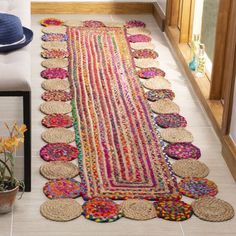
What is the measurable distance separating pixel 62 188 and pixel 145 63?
5.57 feet

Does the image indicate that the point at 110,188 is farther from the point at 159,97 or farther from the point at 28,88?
the point at 159,97

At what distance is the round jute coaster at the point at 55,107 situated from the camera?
156 inches

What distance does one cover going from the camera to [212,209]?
3.13 meters

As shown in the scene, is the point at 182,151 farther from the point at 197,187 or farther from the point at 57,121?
the point at 57,121

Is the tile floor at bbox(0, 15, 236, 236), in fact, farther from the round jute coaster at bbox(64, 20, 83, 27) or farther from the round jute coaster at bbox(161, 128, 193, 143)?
the round jute coaster at bbox(64, 20, 83, 27)

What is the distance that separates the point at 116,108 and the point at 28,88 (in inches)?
42.9

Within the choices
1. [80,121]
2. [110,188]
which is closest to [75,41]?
[80,121]

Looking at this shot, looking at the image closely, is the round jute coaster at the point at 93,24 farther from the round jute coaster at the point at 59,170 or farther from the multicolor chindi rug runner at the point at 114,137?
the round jute coaster at the point at 59,170

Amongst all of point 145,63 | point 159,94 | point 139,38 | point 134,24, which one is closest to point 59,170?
point 159,94

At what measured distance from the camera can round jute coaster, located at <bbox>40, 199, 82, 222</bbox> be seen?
3018 millimetres

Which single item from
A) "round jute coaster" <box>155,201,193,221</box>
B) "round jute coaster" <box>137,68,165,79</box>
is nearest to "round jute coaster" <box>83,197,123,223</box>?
"round jute coaster" <box>155,201,193,221</box>

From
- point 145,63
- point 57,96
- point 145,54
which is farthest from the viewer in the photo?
point 145,54

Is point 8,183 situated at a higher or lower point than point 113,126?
higher

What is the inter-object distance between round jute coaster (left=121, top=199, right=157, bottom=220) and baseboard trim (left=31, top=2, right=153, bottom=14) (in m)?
2.87
